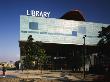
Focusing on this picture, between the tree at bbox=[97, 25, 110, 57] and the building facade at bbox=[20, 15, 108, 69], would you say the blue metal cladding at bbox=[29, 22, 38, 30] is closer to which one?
the building facade at bbox=[20, 15, 108, 69]

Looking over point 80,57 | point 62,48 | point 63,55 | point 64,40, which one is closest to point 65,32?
point 64,40

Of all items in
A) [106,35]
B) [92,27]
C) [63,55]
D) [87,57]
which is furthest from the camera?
[63,55]

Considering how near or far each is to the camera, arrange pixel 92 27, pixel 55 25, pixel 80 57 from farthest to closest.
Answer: pixel 92 27 → pixel 55 25 → pixel 80 57

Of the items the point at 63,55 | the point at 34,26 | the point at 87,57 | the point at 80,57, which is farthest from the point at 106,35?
the point at 63,55

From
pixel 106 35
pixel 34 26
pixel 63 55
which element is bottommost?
pixel 63 55

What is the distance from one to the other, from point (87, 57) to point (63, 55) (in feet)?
120

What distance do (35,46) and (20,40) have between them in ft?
119

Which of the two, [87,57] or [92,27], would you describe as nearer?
[87,57]

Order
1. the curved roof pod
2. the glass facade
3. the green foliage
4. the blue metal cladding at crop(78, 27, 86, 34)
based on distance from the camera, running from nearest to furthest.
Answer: the green foliage
the glass facade
the blue metal cladding at crop(78, 27, 86, 34)
the curved roof pod

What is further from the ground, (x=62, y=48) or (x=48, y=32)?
(x=48, y=32)

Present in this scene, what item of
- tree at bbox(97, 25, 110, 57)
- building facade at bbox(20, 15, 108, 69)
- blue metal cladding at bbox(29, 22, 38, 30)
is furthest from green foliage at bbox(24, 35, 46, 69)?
blue metal cladding at bbox(29, 22, 38, 30)

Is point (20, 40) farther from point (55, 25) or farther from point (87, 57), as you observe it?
point (87, 57)

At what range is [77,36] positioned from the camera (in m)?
110

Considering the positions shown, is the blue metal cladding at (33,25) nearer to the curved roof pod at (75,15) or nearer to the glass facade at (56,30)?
the glass facade at (56,30)
